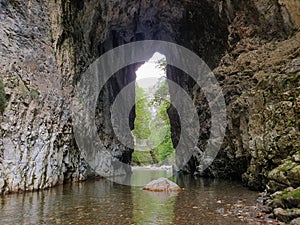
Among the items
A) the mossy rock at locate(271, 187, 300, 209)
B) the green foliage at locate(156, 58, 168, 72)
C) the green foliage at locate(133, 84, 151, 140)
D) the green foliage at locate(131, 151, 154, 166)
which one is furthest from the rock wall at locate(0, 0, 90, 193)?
the green foliage at locate(131, 151, 154, 166)

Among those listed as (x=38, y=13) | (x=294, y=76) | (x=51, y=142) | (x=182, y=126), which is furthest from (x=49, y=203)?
(x=182, y=126)

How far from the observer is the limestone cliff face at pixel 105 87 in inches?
361

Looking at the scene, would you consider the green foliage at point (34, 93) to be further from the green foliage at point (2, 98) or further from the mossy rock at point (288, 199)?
the mossy rock at point (288, 199)

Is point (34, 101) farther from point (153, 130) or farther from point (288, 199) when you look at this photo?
point (153, 130)

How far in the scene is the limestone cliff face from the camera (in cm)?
917

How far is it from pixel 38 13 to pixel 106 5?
6.42 meters

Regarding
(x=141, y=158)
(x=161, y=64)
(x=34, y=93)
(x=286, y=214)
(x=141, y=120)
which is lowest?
(x=286, y=214)

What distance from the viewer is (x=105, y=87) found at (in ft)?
69.6

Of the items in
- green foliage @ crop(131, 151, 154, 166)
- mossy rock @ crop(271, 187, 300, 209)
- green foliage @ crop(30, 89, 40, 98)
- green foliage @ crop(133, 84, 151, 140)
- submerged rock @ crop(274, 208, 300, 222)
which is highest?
green foliage @ crop(133, 84, 151, 140)

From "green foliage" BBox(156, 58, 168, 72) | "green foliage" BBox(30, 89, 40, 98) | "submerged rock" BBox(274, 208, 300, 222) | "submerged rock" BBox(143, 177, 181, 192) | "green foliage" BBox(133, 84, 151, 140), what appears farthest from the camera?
"green foliage" BBox(133, 84, 151, 140)

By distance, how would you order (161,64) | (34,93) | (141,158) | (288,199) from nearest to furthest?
(288,199) → (34,93) → (161,64) → (141,158)

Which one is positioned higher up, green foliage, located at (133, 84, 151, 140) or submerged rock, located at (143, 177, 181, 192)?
green foliage, located at (133, 84, 151, 140)

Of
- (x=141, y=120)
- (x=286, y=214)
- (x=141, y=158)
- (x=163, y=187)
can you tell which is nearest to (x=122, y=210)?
(x=286, y=214)

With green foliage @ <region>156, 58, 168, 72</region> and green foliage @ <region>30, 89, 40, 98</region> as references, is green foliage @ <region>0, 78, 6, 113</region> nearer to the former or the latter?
green foliage @ <region>30, 89, 40, 98</region>
